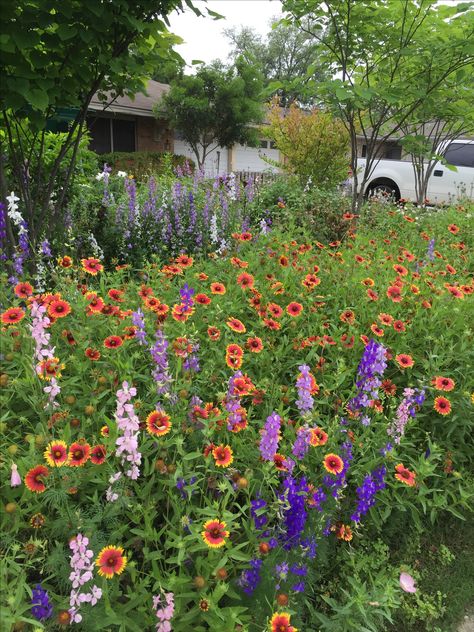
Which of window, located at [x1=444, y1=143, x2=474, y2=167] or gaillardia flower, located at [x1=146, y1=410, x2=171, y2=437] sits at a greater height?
window, located at [x1=444, y1=143, x2=474, y2=167]

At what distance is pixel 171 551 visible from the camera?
1.70 meters

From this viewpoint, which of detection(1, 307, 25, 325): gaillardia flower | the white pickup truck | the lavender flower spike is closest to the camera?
the lavender flower spike

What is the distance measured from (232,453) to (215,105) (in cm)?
1842

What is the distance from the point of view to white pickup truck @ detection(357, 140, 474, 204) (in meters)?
13.1

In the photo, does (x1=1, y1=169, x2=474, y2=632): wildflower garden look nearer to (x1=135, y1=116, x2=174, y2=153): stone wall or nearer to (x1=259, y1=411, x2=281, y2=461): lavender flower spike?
(x1=259, y1=411, x2=281, y2=461): lavender flower spike

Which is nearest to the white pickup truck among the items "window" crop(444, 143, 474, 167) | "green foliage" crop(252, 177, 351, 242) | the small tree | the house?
"window" crop(444, 143, 474, 167)

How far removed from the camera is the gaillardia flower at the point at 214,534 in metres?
1.39

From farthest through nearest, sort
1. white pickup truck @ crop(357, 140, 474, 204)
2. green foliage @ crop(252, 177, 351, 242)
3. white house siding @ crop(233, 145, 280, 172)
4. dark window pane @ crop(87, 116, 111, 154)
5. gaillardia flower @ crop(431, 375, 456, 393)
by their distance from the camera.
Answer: white house siding @ crop(233, 145, 280, 172) < dark window pane @ crop(87, 116, 111, 154) < white pickup truck @ crop(357, 140, 474, 204) < green foliage @ crop(252, 177, 351, 242) < gaillardia flower @ crop(431, 375, 456, 393)

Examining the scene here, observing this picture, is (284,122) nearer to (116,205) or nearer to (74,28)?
(116,205)

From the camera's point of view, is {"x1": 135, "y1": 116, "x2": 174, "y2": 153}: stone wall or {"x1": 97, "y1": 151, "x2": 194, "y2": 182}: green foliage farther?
{"x1": 135, "y1": 116, "x2": 174, "y2": 153}: stone wall

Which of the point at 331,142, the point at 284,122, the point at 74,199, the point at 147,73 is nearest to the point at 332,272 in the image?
the point at 147,73

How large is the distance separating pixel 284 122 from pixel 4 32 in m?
10.2

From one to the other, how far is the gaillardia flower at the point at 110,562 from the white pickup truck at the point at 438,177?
38.8 ft

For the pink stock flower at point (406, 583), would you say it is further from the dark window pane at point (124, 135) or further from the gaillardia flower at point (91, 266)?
the dark window pane at point (124, 135)
